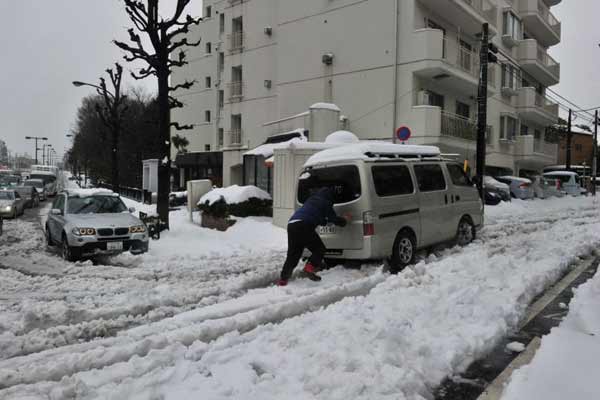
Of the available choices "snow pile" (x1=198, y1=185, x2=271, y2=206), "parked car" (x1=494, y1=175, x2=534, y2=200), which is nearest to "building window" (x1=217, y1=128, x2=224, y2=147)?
"parked car" (x1=494, y1=175, x2=534, y2=200)

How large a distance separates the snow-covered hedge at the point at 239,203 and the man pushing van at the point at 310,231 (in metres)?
7.09

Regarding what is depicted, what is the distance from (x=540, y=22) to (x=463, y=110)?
14.8 metres

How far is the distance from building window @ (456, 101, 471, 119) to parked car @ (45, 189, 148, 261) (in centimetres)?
1869

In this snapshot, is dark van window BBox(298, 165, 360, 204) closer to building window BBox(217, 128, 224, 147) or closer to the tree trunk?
the tree trunk

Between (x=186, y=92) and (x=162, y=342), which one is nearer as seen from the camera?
(x=162, y=342)

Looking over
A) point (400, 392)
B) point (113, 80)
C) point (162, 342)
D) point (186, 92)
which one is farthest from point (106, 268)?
point (186, 92)

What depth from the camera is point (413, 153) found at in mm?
9016

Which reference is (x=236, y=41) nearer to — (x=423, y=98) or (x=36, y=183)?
(x=423, y=98)

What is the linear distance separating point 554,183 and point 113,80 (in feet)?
92.5

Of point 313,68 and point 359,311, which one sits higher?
point 313,68

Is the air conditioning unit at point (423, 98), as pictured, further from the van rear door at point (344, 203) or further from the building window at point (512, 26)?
the building window at point (512, 26)

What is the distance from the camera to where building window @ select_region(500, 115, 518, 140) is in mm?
28609

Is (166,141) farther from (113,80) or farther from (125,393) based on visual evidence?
(113,80)

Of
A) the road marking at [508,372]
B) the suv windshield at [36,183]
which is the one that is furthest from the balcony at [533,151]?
the suv windshield at [36,183]
